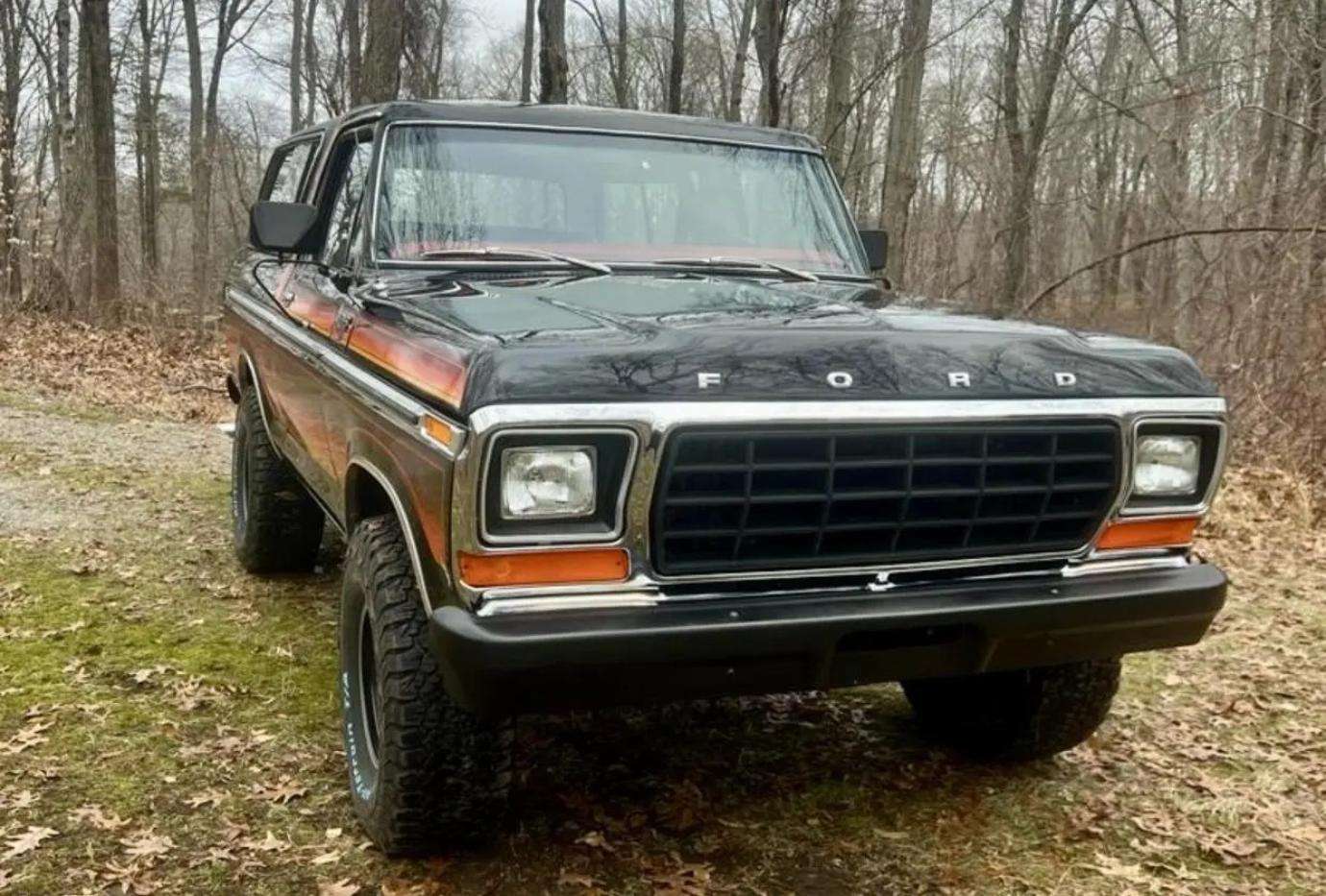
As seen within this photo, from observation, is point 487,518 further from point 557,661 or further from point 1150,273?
point 1150,273

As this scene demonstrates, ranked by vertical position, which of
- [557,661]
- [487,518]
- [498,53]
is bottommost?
[557,661]

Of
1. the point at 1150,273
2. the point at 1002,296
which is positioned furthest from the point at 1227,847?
the point at 1002,296

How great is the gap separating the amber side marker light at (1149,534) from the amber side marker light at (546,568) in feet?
4.10

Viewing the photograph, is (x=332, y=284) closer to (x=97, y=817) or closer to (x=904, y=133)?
(x=97, y=817)

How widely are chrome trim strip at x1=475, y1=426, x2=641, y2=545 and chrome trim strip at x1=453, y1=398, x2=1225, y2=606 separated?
0.03 ft

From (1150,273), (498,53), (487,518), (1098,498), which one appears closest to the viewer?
(487,518)

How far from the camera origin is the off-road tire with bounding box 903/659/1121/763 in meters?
3.37

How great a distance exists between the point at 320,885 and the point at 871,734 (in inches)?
72.9

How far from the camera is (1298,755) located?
3.84 m

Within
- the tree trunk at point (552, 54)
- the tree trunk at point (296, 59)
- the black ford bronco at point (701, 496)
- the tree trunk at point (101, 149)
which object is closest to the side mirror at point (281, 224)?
the black ford bronco at point (701, 496)

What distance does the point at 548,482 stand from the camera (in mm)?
2354

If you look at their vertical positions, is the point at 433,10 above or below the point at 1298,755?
above

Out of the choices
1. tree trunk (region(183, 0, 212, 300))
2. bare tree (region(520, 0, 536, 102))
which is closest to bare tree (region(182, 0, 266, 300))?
tree trunk (region(183, 0, 212, 300))

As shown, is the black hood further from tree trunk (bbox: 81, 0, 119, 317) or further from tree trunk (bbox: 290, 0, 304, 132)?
tree trunk (bbox: 290, 0, 304, 132)
